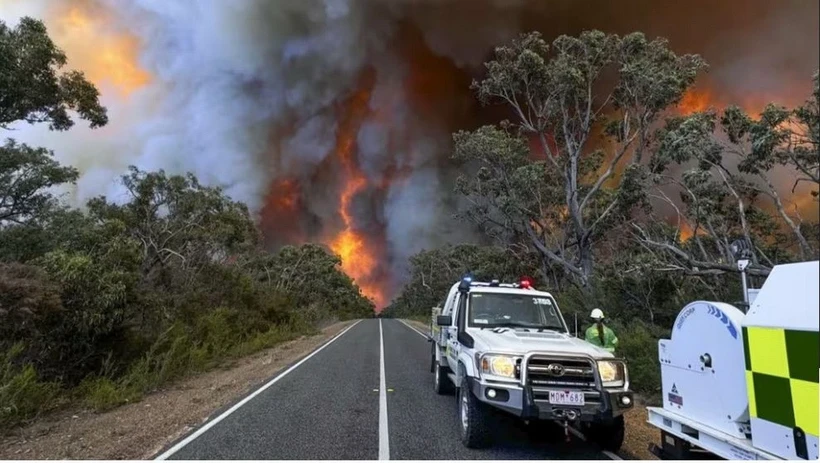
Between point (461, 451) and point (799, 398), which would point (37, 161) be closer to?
point (461, 451)

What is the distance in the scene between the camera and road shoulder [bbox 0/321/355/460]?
6.94 meters

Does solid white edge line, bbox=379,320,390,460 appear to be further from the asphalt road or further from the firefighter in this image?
the firefighter

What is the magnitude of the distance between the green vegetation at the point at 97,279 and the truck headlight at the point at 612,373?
9.13 metres

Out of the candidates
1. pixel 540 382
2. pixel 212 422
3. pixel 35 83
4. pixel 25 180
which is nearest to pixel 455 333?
pixel 540 382

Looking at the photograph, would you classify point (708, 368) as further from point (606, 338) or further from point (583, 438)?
point (606, 338)

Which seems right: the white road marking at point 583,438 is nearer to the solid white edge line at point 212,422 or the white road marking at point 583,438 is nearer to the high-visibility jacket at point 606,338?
the high-visibility jacket at point 606,338

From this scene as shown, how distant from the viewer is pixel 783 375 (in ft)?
11.4

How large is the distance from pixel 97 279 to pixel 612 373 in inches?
424

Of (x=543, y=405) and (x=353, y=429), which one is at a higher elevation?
(x=543, y=405)

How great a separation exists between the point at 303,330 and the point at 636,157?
69.7 ft

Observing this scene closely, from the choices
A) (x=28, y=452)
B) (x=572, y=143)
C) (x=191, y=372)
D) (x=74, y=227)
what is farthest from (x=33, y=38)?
(x=572, y=143)

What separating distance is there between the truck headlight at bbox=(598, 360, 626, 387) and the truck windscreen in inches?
69.3

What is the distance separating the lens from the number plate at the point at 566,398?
19.3 ft

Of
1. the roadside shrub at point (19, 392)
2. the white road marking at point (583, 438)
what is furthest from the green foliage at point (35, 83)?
the white road marking at point (583, 438)
